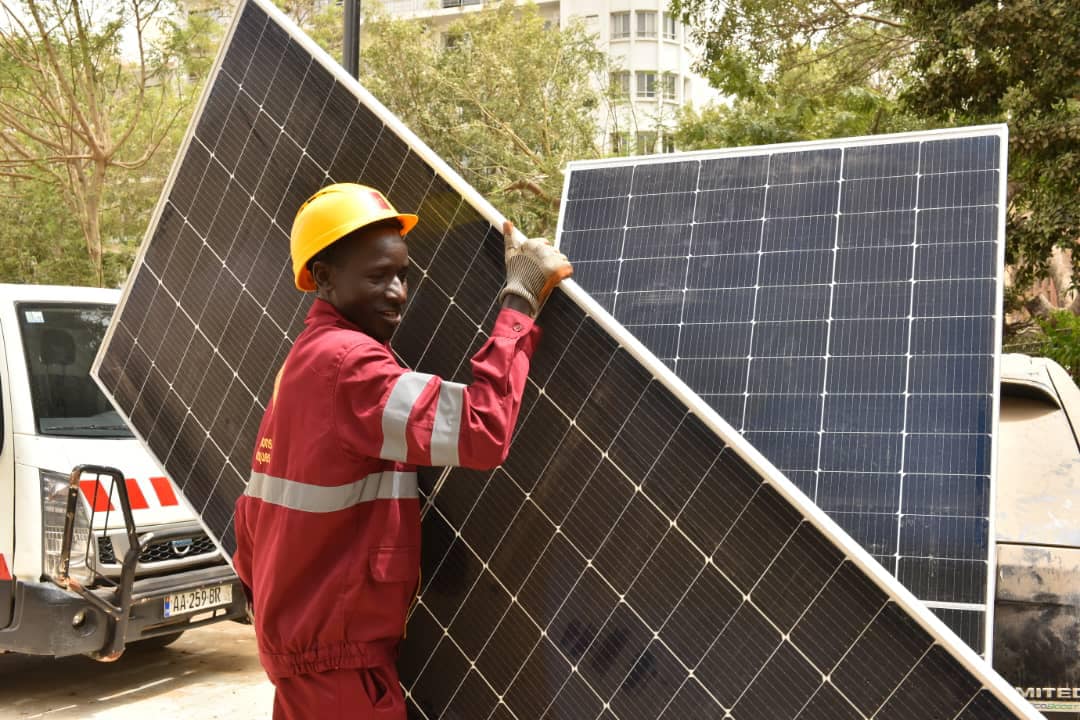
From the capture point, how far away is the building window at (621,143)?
2461 centimetres

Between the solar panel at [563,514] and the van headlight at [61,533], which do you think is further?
the van headlight at [61,533]

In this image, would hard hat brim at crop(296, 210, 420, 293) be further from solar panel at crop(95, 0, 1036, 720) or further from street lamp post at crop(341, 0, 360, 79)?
street lamp post at crop(341, 0, 360, 79)

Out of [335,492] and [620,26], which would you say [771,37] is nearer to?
[335,492]

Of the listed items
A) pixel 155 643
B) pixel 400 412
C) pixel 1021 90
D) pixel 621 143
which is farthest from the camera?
pixel 621 143

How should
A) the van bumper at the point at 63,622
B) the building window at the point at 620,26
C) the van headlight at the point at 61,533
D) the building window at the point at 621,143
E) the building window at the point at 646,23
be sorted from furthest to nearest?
the building window at the point at 620,26 < the building window at the point at 646,23 < the building window at the point at 621,143 < the van headlight at the point at 61,533 < the van bumper at the point at 63,622

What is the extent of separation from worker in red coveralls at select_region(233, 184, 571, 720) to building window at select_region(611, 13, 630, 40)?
178ft

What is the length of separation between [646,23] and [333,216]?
180 ft

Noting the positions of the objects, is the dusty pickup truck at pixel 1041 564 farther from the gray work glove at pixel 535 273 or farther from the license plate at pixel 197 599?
the license plate at pixel 197 599

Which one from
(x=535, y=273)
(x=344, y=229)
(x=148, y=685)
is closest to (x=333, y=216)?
(x=344, y=229)

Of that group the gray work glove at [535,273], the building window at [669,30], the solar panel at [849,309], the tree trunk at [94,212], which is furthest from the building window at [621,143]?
the building window at [669,30]

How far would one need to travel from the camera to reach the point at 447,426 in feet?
10.2

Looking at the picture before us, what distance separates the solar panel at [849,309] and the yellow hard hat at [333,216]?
216cm

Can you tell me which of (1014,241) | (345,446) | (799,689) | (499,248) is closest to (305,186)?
(499,248)

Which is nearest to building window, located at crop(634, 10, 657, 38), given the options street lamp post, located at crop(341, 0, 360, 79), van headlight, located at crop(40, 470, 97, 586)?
street lamp post, located at crop(341, 0, 360, 79)
